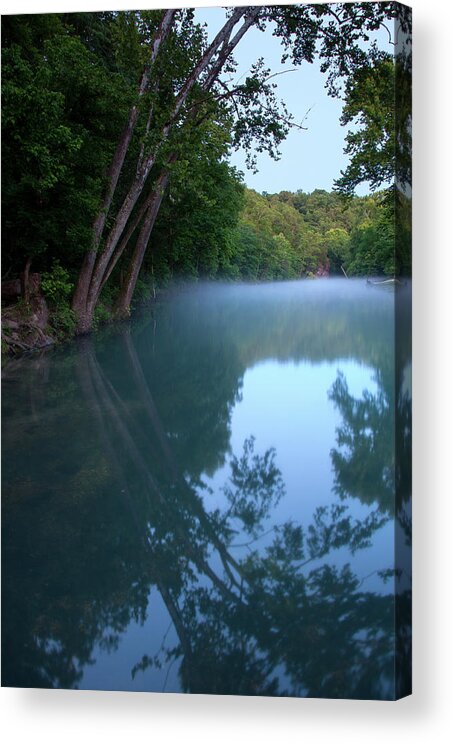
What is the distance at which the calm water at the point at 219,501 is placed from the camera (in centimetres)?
326

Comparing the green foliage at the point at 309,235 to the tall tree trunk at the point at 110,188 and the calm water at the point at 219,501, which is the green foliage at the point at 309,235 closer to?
the calm water at the point at 219,501

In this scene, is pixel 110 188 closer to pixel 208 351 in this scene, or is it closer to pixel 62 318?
pixel 62 318

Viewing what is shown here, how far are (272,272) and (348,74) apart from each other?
1153mm

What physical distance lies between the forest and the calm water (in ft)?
0.78

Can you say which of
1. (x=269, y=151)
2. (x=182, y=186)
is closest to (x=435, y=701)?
(x=269, y=151)

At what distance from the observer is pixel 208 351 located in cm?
493

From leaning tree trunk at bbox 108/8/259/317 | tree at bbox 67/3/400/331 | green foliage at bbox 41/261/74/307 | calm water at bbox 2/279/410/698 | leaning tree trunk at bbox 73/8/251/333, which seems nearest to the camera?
calm water at bbox 2/279/410/698

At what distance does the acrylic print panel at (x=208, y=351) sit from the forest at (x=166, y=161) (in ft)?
0.06

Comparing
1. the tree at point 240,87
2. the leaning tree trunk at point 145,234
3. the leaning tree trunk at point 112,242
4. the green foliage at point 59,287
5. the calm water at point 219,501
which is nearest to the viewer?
the calm water at point 219,501

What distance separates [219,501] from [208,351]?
114 cm

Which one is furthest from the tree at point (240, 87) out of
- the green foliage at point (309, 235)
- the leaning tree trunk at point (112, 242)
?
the green foliage at point (309, 235)

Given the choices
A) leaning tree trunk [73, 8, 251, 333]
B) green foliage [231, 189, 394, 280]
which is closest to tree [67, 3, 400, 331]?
leaning tree trunk [73, 8, 251, 333]

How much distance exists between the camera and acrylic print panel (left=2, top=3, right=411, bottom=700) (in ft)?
11.0

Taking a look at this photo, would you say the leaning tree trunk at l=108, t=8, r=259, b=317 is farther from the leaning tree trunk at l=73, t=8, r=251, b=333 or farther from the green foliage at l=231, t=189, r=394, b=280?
the green foliage at l=231, t=189, r=394, b=280
